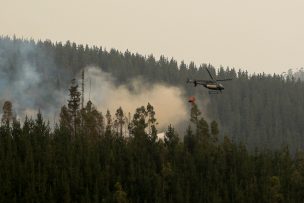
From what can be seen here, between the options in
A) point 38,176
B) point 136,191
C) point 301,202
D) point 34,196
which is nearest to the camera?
point 34,196

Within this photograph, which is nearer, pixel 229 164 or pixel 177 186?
pixel 177 186

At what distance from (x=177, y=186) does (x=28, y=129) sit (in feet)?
117

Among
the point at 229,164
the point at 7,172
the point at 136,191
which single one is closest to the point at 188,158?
the point at 229,164

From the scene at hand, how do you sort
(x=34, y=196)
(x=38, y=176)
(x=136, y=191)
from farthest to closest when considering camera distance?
(x=136, y=191) → (x=38, y=176) → (x=34, y=196)

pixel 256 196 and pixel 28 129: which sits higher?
pixel 28 129

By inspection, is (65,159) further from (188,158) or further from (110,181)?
(188,158)

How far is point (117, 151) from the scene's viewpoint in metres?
143

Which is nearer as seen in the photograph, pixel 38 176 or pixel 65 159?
pixel 38 176

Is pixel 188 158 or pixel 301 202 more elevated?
pixel 188 158

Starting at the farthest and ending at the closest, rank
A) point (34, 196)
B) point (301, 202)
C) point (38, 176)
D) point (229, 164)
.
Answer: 1. point (229, 164)
2. point (301, 202)
3. point (38, 176)
4. point (34, 196)

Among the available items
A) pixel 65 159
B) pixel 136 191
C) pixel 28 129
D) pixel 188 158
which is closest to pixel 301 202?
pixel 188 158

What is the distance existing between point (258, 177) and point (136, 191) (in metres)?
30.2

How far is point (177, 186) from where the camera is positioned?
126m

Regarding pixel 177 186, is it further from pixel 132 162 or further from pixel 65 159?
pixel 65 159
